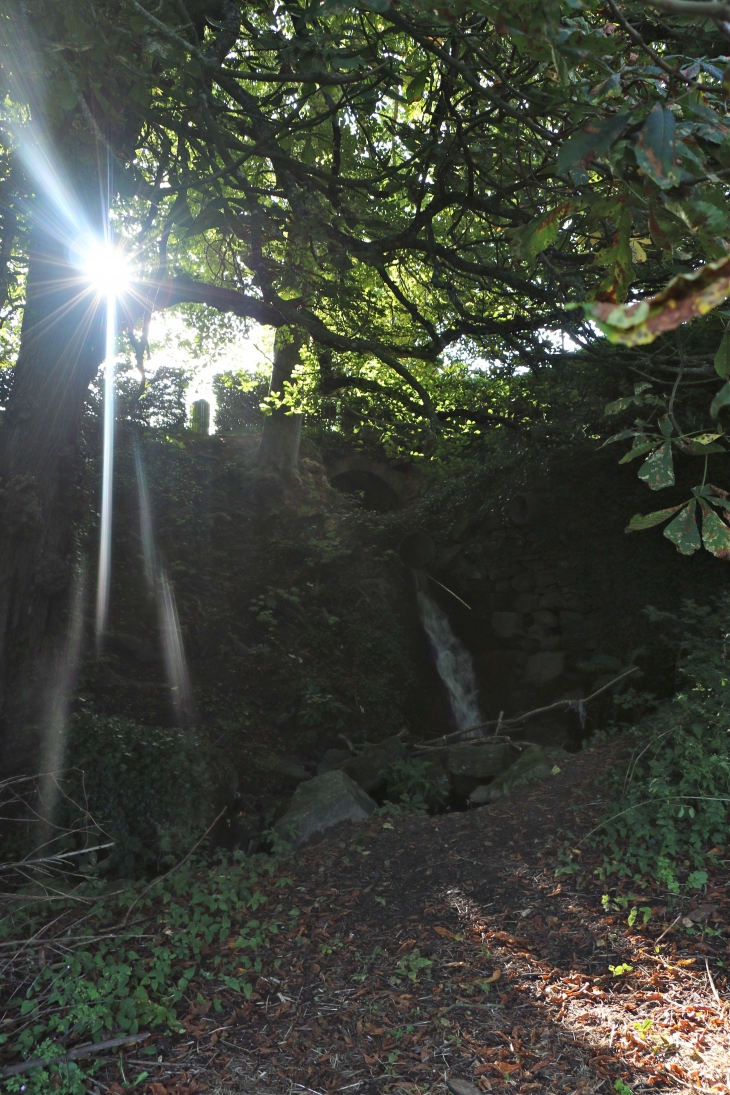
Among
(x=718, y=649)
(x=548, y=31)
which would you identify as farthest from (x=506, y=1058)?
(x=718, y=649)

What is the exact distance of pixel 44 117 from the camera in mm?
3920

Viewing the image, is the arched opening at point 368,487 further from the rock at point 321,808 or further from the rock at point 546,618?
the rock at point 321,808

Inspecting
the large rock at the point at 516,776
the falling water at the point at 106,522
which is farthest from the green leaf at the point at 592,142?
the falling water at the point at 106,522

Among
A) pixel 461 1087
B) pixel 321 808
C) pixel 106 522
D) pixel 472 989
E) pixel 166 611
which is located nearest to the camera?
pixel 461 1087

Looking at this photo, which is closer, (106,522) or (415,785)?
(415,785)

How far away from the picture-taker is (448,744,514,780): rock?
6.13 m

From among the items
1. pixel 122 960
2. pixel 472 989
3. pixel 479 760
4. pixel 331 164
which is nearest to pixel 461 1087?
pixel 472 989

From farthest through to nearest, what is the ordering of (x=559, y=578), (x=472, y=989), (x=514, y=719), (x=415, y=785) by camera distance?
(x=559, y=578) → (x=514, y=719) → (x=415, y=785) → (x=472, y=989)

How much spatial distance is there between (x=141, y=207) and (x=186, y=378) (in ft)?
18.4

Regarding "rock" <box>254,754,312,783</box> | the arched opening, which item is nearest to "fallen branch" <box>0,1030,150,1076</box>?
"rock" <box>254,754,312,783</box>

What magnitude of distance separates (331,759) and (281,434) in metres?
6.59

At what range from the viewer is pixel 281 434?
1180 cm

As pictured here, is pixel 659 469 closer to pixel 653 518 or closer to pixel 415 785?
pixel 653 518

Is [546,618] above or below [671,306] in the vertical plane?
below
